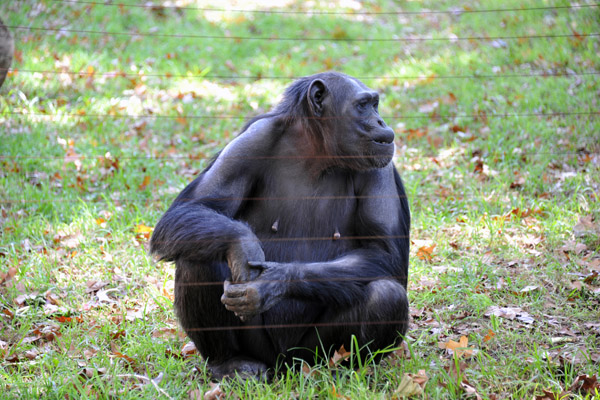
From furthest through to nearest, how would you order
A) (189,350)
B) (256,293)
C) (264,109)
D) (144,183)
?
(264,109), (144,183), (189,350), (256,293)

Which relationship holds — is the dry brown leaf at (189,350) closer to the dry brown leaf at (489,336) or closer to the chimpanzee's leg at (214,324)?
the chimpanzee's leg at (214,324)

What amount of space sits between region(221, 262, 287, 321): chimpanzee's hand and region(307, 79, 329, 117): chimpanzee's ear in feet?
3.67

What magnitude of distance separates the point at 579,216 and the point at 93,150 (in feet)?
17.8

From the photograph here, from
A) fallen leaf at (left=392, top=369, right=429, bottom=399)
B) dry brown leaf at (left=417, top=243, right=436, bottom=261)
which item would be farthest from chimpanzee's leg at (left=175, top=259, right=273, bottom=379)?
dry brown leaf at (left=417, top=243, right=436, bottom=261)

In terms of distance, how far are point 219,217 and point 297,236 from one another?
1.85 feet

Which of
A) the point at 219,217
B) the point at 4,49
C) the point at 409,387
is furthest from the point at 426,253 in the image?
the point at 4,49

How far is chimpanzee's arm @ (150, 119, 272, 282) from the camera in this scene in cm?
367

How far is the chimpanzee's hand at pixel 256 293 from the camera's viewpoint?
354cm

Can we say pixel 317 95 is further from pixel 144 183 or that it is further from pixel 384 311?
pixel 144 183

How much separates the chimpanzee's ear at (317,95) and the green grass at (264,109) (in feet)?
5.44

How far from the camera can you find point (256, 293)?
3.54 metres

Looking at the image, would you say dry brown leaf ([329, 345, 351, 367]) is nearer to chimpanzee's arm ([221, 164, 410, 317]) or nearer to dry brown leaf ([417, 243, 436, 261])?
chimpanzee's arm ([221, 164, 410, 317])

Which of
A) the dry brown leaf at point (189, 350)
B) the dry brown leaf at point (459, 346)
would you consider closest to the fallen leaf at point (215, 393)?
the dry brown leaf at point (189, 350)

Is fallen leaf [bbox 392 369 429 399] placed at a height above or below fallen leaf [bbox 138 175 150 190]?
below
